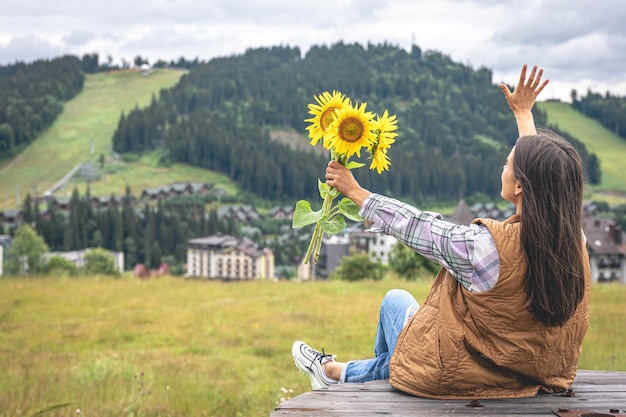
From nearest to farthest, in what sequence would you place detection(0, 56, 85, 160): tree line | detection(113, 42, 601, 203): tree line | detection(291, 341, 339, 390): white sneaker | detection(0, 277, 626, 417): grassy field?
detection(291, 341, 339, 390): white sneaker → detection(0, 277, 626, 417): grassy field → detection(113, 42, 601, 203): tree line → detection(0, 56, 85, 160): tree line

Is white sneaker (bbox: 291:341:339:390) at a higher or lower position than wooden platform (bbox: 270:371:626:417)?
lower

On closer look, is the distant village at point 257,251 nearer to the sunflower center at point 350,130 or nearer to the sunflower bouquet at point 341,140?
the sunflower bouquet at point 341,140

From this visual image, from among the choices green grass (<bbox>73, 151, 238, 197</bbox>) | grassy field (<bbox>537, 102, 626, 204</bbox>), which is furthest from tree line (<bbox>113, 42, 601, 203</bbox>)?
grassy field (<bbox>537, 102, 626, 204</bbox>)

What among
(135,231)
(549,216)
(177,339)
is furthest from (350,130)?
(135,231)

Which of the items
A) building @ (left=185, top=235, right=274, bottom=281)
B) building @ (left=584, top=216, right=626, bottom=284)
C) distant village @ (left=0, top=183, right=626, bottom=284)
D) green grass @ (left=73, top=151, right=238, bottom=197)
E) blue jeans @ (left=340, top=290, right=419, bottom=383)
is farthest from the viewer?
green grass @ (left=73, top=151, right=238, bottom=197)

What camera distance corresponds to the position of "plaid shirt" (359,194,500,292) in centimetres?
263

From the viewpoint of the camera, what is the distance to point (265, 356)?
9273mm

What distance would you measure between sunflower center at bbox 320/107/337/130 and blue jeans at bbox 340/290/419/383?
101cm

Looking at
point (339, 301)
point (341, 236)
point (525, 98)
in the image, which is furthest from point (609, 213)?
point (525, 98)

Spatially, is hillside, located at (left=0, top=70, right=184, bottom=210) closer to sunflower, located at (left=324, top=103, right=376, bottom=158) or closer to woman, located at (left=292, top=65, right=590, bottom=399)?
sunflower, located at (left=324, top=103, right=376, bottom=158)

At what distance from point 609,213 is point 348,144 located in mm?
141949

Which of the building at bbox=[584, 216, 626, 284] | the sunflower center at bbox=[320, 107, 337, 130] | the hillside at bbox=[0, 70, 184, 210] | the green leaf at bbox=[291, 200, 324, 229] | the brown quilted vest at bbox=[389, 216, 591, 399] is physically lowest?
the building at bbox=[584, 216, 626, 284]

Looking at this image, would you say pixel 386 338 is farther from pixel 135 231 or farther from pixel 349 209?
pixel 135 231

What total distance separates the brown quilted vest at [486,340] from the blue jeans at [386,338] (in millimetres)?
383
